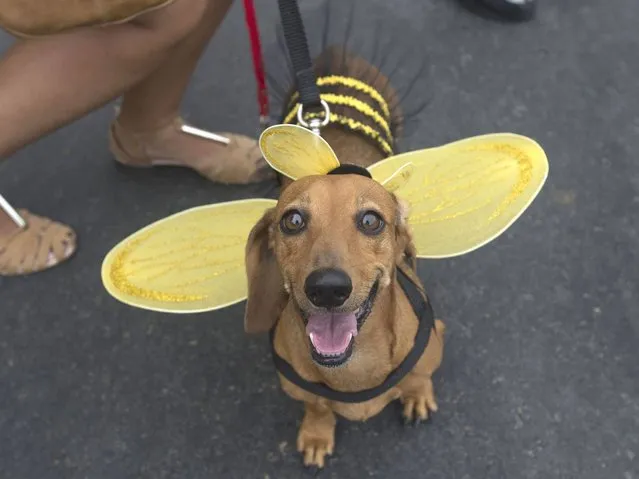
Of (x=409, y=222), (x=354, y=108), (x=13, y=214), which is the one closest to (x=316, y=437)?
(x=409, y=222)

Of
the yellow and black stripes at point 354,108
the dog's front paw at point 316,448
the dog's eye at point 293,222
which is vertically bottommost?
the dog's front paw at point 316,448

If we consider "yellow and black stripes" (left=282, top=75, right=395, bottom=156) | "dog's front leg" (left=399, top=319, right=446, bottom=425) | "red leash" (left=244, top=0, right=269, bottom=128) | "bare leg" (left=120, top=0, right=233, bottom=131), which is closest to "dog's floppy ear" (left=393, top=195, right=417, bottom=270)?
"dog's front leg" (left=399, top=319, right=446, bottom=425)

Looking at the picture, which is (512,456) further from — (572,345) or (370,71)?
(370,71)

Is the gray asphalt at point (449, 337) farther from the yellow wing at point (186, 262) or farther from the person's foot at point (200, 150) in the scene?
the yellow wing at point (186, 262)

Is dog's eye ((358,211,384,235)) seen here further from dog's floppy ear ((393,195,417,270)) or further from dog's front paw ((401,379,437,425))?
Answer: dog's front paw ((401,379,437,425))

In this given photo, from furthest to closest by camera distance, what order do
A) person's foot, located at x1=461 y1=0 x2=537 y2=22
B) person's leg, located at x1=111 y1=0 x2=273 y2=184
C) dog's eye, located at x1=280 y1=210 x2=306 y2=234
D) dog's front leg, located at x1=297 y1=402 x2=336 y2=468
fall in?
person's foot, located at x1=461 y1=0 x2=537 y2=22 < person's leg, located at x1=111 y1=0 x2=273 y2=184 < dog's front leg, located at x1=297 y1=402 x2=336 y2=468 < dog's eye, located at x1=280 y1=210 x2=306 y2=234

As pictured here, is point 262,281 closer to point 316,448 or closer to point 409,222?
point 409,222

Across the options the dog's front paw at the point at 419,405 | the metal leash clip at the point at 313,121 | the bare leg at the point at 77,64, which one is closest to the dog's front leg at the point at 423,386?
the dog's front paw at the point at 419,405
